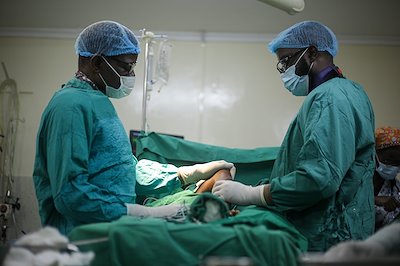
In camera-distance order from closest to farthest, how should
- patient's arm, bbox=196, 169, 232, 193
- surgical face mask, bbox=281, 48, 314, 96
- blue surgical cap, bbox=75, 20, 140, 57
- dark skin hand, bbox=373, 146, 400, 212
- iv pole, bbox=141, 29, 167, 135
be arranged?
blue surgical cap, bbox=75, 20, 140, 57, surgical face mask, bbox=281, 48, 314, 96, patient's arm, bbox=196, 169, 232, 193, dark skin hand, bbox=373, 146, 400, 212, iv pole, bbox=141, 29, 167, 135

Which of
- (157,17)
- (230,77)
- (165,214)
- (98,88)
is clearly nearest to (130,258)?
(165,214)

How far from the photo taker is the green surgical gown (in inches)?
72.5

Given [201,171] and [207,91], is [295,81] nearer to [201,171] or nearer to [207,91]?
[201,171]

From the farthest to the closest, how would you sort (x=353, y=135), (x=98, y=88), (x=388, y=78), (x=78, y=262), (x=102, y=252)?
(x=388, y=78) → (x=98, y=88) → (x=353, y=135) → (x=102, y=252) → (x=78, y=262)

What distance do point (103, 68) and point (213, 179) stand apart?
30.9 inches

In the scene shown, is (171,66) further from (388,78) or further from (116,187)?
(116,187)

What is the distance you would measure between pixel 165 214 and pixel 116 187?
23 centimetres

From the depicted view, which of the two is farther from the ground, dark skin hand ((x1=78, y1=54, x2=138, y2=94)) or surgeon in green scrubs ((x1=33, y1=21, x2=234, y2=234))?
dark skin hand ((x1=78, y1=54, x2=138, y2=94))

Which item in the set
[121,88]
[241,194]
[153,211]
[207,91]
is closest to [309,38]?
[241,194]

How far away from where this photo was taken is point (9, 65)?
5.36 metres

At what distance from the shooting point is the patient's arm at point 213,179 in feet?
8.27

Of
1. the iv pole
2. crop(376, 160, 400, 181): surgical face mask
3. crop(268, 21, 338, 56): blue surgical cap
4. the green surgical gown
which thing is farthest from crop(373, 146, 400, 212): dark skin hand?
the green surgical gown

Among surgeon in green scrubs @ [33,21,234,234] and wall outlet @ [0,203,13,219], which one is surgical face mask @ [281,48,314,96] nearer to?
surgeon in green scrubs @ [33,21,234,234]

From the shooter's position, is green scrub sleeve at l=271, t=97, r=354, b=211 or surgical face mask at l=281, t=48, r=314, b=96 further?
surgical face mask at l=281, t=48, r=314, b=96
